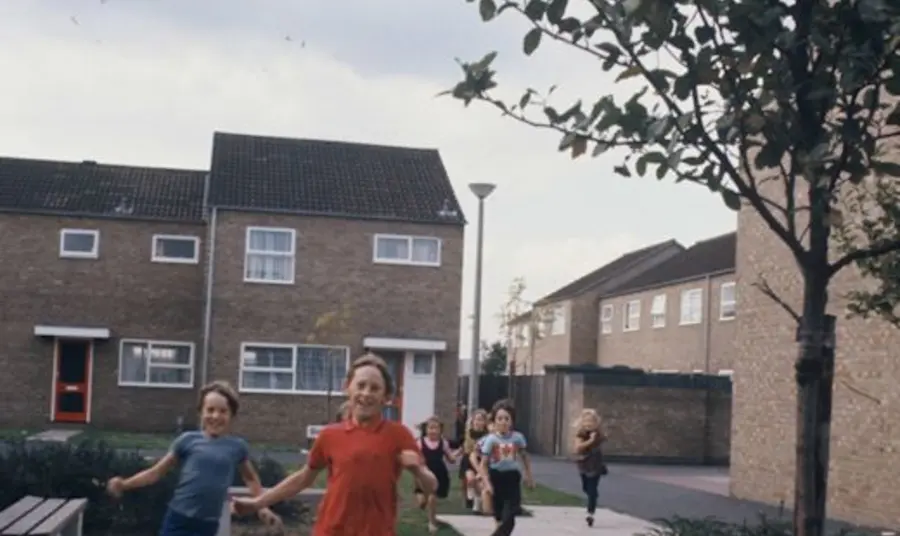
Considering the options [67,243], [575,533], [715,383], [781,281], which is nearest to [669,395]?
[715,383]

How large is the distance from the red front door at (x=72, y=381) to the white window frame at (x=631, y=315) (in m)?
25.2

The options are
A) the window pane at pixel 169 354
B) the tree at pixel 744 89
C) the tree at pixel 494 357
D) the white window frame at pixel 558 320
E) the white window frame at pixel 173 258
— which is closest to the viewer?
the tree at pixel 744 89

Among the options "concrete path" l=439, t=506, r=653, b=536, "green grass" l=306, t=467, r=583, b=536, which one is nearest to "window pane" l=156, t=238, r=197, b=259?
"green grass" l=306, t=467, r=583, b=536

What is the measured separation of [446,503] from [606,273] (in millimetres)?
45405

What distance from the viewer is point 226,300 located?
38531 millimetres

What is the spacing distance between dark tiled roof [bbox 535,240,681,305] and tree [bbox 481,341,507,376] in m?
3.11

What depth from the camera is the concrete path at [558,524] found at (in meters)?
17.2

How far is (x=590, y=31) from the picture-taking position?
267 inches

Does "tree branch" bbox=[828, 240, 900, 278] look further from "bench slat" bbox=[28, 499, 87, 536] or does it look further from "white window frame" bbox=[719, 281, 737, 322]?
"white window frame" bbox=[719, 281, 737, 322]

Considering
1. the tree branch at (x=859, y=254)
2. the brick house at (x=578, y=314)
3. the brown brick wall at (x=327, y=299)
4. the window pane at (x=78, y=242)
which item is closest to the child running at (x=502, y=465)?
the tree branch at (x=859, y=254)

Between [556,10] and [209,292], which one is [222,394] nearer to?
[556,10]

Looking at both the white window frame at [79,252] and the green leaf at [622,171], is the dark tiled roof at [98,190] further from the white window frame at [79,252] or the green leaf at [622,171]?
the green leaf at [622,171]

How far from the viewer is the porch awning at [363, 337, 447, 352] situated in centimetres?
3856

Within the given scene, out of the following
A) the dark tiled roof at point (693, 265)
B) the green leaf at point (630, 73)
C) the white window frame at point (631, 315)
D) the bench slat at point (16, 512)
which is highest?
the dark tiled roof at point (693, 265)
